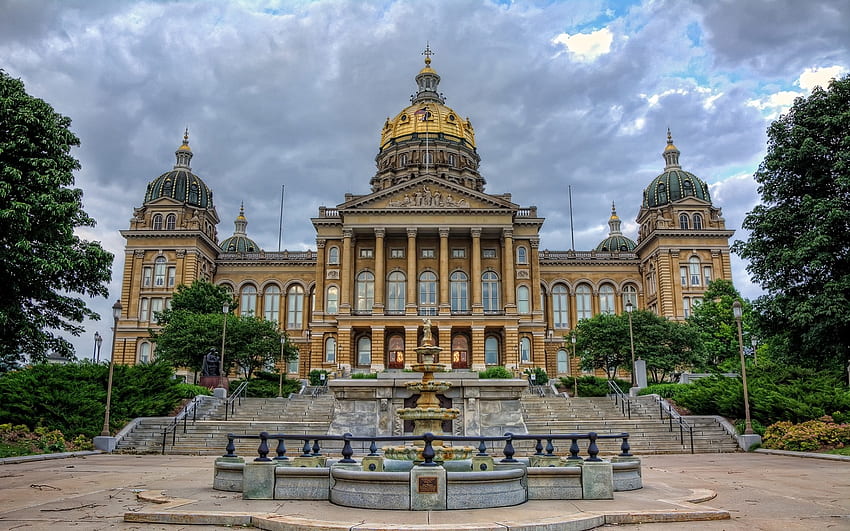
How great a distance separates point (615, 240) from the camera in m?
88.4

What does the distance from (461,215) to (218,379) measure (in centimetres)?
2916

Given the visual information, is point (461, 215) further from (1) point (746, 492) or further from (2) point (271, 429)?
(1) point (746, 492)

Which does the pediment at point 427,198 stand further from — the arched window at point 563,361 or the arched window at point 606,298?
the arched window at point 606,298

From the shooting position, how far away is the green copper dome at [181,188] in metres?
68.4

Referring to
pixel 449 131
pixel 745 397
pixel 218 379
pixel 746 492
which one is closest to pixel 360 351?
pixel 218 379

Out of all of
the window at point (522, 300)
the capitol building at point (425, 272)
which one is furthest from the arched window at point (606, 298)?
the window at point (522, 300)

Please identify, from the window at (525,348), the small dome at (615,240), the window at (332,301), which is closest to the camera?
the window at (525,348)

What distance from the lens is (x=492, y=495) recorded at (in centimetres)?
1018

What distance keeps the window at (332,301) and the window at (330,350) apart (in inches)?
100

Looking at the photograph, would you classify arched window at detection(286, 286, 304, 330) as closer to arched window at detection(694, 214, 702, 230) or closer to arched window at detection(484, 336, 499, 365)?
arched window at detection(484, 336, 499, 365)

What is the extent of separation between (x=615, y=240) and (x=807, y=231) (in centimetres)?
6527

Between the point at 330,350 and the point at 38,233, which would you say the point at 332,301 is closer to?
the point at 330,350

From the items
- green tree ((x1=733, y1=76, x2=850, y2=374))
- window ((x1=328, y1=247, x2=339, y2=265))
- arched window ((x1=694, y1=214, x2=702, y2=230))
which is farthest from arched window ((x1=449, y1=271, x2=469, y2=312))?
green tree ((x1=733, y1=76, x2=850, y2=374))

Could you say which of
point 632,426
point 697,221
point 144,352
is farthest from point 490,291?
point 632,426
